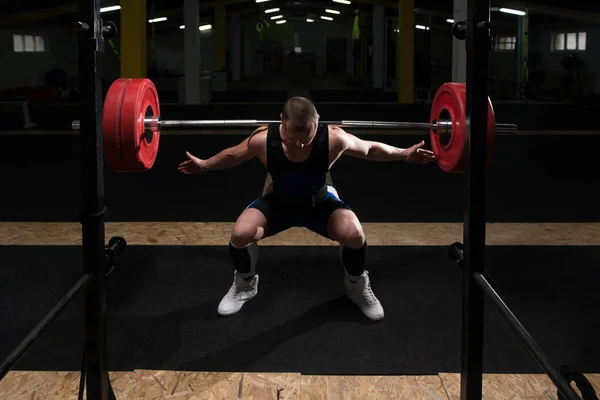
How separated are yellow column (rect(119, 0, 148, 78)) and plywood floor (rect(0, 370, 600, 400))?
596 cm

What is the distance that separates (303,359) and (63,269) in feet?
3.45

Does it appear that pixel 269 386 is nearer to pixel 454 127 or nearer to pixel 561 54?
pixel 454 127

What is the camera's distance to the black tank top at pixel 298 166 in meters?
1.77

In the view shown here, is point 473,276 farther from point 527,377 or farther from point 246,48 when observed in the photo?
point 246,48

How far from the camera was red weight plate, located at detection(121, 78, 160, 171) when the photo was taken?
1.51 metres

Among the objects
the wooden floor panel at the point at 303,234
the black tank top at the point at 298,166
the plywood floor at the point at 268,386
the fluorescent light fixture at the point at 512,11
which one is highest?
the fluorescent light fixture at the point at 512,11

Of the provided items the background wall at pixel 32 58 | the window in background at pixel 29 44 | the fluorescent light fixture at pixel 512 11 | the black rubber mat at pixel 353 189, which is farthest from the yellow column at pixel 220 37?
the black rubber mat at pixel 353 189

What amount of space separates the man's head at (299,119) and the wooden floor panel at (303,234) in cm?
101

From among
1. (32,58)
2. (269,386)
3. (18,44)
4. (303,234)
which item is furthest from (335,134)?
(32,58)

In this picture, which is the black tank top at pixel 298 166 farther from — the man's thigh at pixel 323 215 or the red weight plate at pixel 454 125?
the red weight plate at pixel 454 125

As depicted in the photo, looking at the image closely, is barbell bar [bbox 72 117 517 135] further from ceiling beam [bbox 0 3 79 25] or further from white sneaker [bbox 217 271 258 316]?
ceiling beam [bbox 0 3 79 25]

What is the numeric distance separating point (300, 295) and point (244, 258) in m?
0.24

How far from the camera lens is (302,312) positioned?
1.85 metres

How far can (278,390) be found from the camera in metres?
1.38
